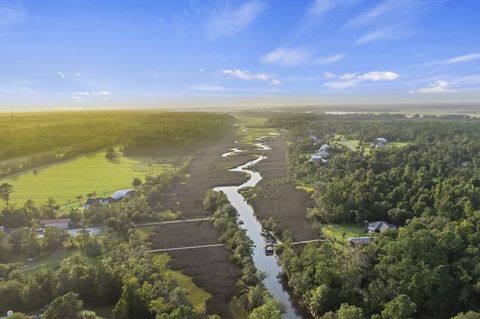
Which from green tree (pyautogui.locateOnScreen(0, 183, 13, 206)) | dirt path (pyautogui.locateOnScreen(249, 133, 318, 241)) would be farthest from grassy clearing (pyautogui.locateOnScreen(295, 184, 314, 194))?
green tree (pyautogui.locateOnScreen(0, 183, 13, 206))

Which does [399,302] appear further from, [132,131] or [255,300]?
[132,131]

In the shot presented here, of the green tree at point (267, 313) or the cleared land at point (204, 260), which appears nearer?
the green tree at point (267, 313)

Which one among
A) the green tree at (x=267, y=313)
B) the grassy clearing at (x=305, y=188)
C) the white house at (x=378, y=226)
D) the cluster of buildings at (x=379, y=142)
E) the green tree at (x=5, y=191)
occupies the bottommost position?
the white house at (x=378, y=226)

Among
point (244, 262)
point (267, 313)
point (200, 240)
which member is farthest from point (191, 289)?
point (267, 313)

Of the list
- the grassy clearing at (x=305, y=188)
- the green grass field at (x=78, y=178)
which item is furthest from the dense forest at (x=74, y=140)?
the grassy clearing at (x=305, y=188)

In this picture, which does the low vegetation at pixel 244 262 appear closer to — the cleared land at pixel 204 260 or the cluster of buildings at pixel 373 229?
the cleared land at pixel 204 260

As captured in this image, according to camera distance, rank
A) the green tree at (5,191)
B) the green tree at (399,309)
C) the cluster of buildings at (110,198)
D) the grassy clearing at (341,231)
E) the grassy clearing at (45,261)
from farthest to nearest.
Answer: the cluster of buildings at (110,198)
the green tree at (5,191)
the grassy clearing at (341,231)
the grassy clearing at (45,261)
the green tree at (399,309)

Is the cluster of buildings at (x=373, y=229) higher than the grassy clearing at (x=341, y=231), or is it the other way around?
the cluster of buildings at (x=373, y=229)

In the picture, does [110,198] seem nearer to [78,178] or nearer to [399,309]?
[78,178]
